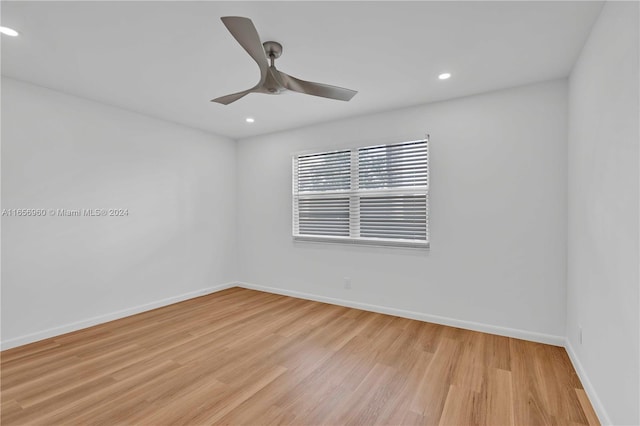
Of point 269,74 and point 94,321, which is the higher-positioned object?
point 269,74

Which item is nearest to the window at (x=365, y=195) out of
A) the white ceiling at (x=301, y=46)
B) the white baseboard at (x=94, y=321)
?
the white ceiling at (x=301, y=46)

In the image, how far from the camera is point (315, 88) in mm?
2232


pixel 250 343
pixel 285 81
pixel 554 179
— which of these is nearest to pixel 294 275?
pixel 250 343

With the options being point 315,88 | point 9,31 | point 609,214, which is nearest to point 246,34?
point 315,88

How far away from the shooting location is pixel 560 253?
277cm

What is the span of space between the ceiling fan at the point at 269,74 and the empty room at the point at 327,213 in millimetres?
25

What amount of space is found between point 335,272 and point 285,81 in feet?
8.87

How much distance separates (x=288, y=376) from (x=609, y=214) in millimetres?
2364

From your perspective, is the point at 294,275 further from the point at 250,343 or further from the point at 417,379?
the point at 417,379

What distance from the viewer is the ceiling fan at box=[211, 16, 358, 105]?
166cm

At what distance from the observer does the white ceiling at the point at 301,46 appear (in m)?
1.85

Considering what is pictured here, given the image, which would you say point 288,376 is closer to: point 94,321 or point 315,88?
point 315,88

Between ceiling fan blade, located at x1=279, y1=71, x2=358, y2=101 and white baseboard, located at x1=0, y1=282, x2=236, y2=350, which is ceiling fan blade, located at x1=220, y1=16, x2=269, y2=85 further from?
white baseboard, located at x1=0, y1=282, x2=236, y2=350

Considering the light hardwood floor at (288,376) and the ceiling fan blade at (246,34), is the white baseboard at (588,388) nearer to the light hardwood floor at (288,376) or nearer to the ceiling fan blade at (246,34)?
the light hardwood floor at (288,376)
